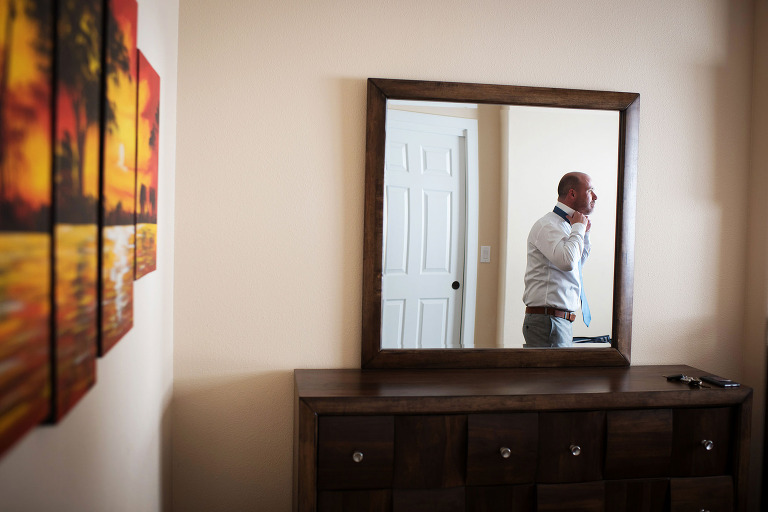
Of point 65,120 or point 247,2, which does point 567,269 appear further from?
point 65,120

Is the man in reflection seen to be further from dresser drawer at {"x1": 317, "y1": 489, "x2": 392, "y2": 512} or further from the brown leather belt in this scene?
dresser drawer at {"x1": 317, "y1": 489, "x2": 392, "y2": 512}

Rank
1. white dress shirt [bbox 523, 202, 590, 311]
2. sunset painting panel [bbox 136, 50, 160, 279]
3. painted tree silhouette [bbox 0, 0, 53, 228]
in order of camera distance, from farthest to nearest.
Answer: white dress shirt [bbox 523, 202, 590, 311] < sunset painting panel [bbox 136, 50, 160, 279] < painted tree silhouette [bbox 0, 0, 53, 228]

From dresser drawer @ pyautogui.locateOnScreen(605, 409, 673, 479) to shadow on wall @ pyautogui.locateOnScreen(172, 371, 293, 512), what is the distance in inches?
43.5

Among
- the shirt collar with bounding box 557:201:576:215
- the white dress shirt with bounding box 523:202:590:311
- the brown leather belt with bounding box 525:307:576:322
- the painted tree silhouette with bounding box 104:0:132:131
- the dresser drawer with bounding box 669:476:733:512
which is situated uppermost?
the painted tree silhouette with bounding box 104:0:132:131

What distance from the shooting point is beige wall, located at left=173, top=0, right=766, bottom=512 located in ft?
6.72

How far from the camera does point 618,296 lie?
7.41 ft

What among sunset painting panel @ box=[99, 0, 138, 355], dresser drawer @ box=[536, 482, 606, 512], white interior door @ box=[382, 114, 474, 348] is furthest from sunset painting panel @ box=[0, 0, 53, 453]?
dresser drawer @ box=[536, 482, 606, 512]

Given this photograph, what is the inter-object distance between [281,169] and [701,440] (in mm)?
1712

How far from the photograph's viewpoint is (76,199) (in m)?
0.90

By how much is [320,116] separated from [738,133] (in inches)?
66.8

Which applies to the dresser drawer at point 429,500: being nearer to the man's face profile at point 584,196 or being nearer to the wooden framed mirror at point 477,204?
the wooden framed mirror at point 477,204

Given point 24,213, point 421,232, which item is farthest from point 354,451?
point 24,213

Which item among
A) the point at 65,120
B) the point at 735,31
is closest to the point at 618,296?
the point at 735,31

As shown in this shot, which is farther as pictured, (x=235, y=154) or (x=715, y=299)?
(x=715, y=299)
